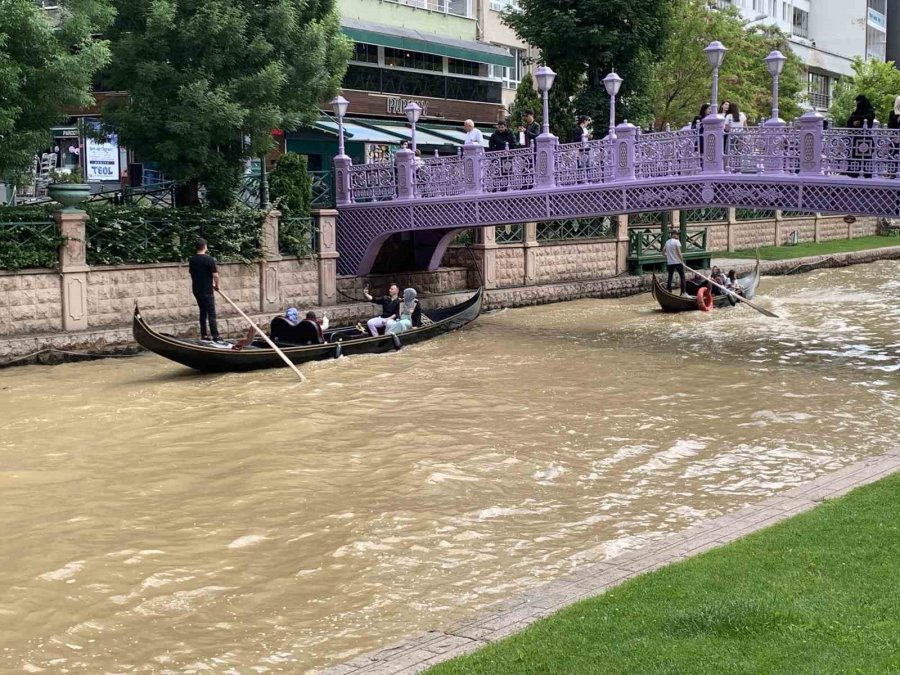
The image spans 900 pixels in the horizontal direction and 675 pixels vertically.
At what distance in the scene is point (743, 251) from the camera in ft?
114

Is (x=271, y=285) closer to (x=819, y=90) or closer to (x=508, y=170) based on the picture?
(x=508, y=170)

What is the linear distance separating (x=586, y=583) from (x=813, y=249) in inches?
1244

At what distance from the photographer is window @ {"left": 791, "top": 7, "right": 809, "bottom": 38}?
198ft

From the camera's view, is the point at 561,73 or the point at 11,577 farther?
the point at 561,73

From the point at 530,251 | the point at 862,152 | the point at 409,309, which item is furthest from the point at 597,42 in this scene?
the point at 862,152

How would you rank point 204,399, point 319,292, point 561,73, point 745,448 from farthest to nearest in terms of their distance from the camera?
point 561,73 → point 319,292 → point 204,399 → point 745,448

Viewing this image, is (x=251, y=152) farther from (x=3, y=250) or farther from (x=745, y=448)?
(x=745, y=448)

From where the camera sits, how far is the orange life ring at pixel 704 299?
23234 mm

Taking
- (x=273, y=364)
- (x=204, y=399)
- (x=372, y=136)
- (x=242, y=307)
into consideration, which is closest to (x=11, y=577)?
(x=204, y=399)

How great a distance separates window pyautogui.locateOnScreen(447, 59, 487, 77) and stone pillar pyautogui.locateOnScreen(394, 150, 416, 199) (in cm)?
1413

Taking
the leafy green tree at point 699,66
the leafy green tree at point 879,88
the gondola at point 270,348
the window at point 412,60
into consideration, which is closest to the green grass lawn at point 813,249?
the leafy green tree at point 699,66

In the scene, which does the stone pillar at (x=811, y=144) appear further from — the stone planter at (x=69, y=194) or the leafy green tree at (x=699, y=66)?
the leafy green tree at (x=699, y=66)

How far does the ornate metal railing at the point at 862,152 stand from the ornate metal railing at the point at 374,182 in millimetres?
8936

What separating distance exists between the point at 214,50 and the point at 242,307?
4505 millimetres
